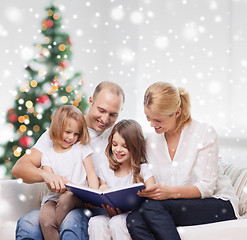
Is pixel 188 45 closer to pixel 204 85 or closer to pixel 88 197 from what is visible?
pixel 204 85

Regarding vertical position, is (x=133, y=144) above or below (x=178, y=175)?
above

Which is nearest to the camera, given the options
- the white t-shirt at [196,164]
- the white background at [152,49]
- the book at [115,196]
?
the book at [115,196]

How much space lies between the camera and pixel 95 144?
1.99 metres

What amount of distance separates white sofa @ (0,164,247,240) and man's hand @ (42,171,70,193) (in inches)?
12.9

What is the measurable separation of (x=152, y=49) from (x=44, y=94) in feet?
3.67

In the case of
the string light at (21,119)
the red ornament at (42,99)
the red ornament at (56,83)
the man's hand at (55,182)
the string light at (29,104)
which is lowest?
the man's hand at (55,182)

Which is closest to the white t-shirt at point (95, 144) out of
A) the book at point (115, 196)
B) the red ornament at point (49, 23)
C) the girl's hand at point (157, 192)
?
the book at point (115, 196)

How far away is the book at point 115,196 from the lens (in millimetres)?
1457

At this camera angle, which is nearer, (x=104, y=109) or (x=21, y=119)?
(x=104, y=109)

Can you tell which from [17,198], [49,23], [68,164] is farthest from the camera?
[49,23]

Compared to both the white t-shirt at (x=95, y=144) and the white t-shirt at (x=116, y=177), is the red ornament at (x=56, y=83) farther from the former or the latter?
the white t-shirt at (x=116, y=177)

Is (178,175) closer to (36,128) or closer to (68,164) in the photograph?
(68,164)

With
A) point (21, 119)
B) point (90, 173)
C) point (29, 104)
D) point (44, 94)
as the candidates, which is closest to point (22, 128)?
point (21, 119)

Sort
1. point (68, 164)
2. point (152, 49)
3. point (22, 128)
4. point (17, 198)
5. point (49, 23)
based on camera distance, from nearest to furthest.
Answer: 1. point (68, 164)
2. point (17, 198)
3. point (22, 128)
4. point (49, 23)
5. point (152, 49)
